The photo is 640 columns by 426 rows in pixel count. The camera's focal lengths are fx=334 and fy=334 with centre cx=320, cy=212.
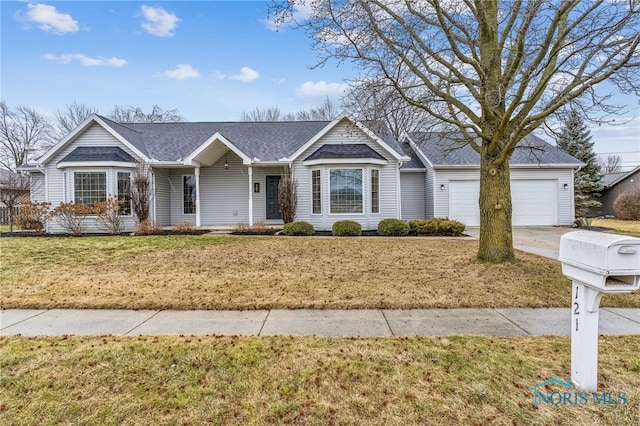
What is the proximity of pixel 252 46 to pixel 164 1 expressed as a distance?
3645 mm

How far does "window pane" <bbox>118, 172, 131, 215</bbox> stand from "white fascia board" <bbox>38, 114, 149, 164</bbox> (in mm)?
1073

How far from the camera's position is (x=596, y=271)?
228 centimetres

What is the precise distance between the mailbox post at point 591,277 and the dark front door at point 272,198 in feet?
46.9

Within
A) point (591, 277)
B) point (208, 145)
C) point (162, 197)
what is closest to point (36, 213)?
point (162, 197)

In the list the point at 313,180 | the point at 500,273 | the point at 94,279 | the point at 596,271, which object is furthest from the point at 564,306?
the point at 313,180

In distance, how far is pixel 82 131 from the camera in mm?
14758

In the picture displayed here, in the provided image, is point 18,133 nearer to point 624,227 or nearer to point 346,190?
point 346,190

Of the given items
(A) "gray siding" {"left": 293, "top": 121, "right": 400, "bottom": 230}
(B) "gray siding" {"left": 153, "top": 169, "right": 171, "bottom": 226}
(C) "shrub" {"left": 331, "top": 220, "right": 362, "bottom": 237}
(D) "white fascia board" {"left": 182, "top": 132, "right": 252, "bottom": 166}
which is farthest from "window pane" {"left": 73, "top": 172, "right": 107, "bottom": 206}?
(C) "shrub" {"left": 331, "top": 220, "right": 362, "bottom": 237}

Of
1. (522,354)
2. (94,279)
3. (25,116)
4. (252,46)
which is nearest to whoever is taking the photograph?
(522,354)

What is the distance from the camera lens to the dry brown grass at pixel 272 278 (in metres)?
A: 5.16

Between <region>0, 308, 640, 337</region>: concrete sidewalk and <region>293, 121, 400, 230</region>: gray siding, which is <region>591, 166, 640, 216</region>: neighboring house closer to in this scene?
<region>293, 121, 400, 230</region>: gray siding

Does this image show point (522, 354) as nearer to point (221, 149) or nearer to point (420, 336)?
point (420, 336)

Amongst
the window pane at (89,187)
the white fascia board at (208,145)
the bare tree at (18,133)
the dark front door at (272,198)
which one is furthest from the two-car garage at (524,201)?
the bare tree at (18,133)

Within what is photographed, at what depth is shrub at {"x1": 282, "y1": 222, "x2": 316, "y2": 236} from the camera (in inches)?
528
